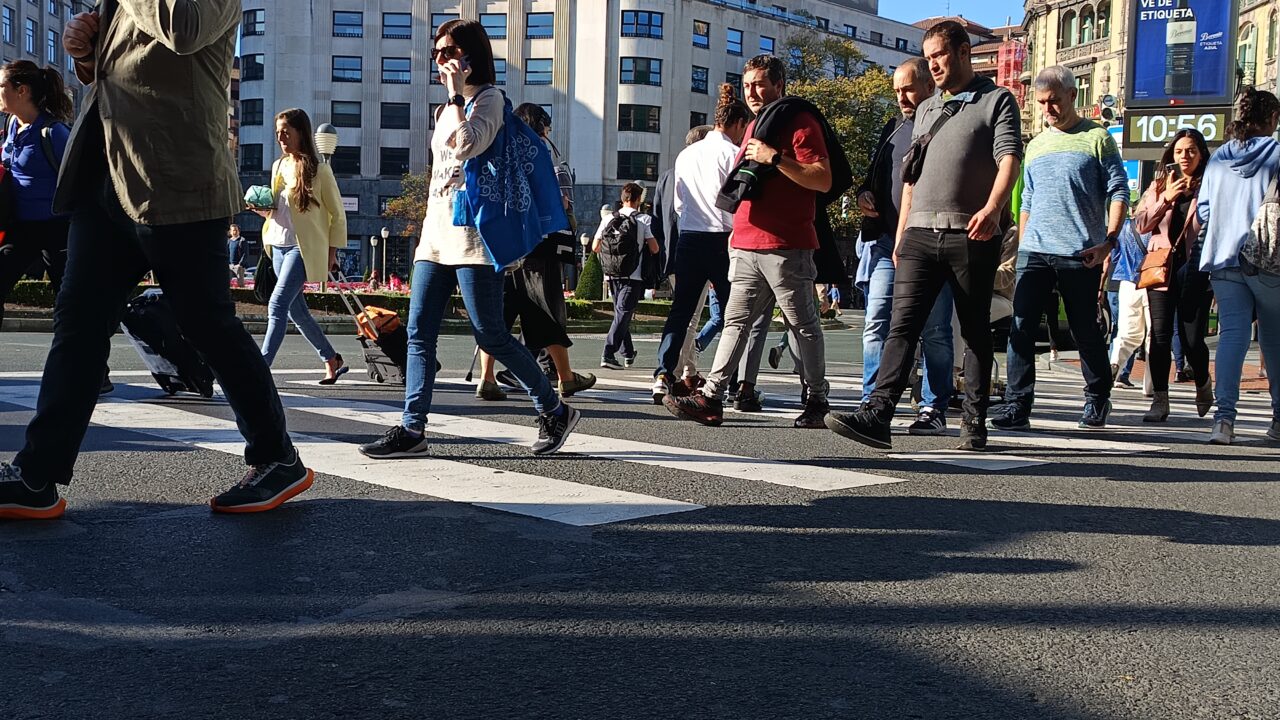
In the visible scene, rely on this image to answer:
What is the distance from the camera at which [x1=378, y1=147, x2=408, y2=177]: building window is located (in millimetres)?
69438

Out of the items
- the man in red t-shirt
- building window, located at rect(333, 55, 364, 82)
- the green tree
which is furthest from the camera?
building window, located at rect(333, 55, 364, 82)

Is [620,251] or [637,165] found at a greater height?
[637,165]

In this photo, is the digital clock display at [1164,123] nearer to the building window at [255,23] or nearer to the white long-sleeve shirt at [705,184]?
the white long-sleeve shirt at [705,184]

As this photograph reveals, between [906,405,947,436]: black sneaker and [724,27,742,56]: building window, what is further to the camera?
[724,27,742,56]: building window

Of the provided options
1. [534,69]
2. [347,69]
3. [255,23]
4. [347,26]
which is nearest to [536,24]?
[534,69]

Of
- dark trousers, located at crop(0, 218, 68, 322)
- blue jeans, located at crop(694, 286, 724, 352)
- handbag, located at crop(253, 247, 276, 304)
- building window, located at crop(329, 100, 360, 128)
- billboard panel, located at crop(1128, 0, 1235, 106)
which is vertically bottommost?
blue jeans, located at crop(694, 286, 724, 352)

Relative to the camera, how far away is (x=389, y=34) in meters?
69.9

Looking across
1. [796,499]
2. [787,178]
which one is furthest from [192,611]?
[787,178]

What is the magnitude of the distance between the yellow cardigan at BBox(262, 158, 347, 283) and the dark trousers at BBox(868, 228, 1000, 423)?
3.88m

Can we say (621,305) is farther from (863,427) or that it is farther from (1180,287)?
(863,427)

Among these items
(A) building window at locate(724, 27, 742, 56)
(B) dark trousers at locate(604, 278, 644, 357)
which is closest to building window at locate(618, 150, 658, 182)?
(A) building window at locate(724, 27, 742, 56)

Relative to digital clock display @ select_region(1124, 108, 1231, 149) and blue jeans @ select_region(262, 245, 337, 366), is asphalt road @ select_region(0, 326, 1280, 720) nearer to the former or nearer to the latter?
blue jeans @ select_region(262, 245, 337, 366)

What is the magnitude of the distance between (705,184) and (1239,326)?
3063 millimetres

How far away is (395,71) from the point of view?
6994 cm
